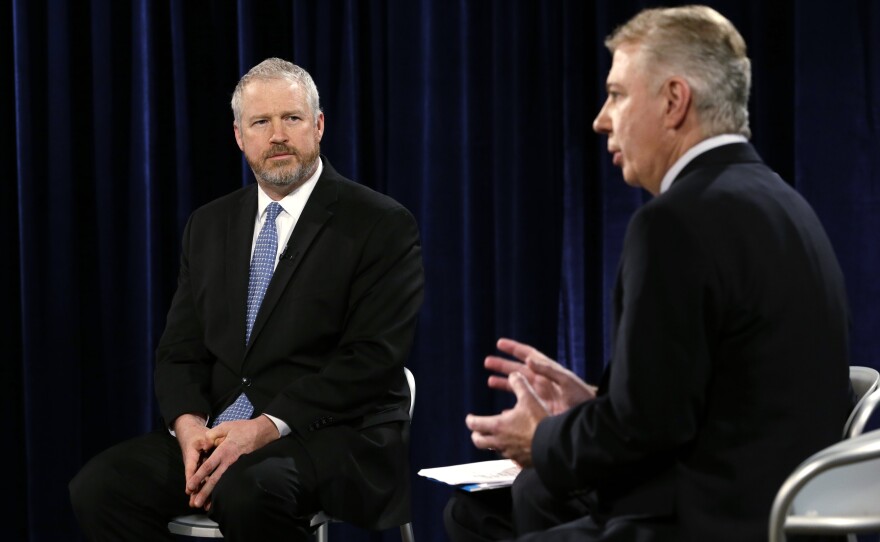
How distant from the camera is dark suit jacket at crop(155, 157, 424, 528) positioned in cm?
272

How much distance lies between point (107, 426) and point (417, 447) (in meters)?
1.12

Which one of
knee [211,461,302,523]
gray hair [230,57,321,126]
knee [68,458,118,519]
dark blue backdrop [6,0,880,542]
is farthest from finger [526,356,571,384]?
dark blue backdrop [6,0,880,542]

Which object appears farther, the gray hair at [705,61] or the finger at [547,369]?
the finger at [547,369]

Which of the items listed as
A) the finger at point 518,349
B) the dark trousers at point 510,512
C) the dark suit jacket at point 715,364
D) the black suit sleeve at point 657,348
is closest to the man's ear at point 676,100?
the dark suit jacket at point 715,364

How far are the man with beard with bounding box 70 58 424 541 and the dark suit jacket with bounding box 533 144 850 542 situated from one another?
42.4 inches

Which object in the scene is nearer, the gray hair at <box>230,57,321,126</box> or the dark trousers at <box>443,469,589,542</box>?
the dark trousers at <box>443,469,589,542</box>

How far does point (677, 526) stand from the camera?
1.66m

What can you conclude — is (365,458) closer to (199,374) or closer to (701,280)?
(199,374)

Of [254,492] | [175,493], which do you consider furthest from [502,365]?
[175,493]

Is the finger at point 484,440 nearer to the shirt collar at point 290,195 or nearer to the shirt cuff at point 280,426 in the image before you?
the shirt cuff at point 280,426

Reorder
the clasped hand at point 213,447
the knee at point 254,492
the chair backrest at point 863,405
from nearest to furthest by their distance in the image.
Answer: the chair backrest at point 863,405 < the knee at point 254,492 < the clasped hand at point 213,447

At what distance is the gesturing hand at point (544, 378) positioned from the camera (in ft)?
6.21

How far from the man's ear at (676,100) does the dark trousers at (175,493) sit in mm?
1292

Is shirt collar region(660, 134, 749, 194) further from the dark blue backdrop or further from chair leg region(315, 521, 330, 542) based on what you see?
the dark blue backdrop
